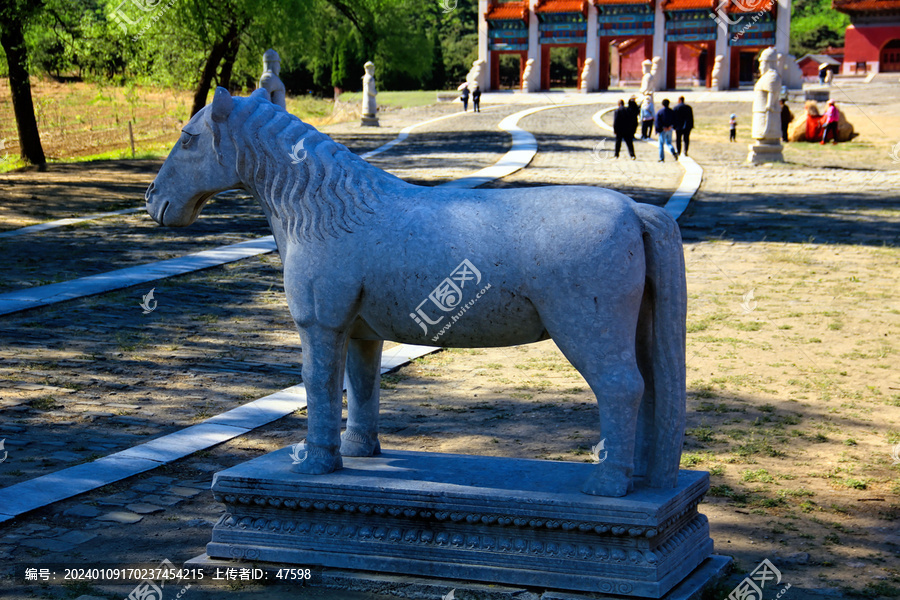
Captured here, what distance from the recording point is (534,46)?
5372cm

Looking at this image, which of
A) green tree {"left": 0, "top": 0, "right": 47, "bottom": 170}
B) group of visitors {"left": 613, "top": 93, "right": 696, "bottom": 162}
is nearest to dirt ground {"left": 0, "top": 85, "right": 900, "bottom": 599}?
green tree {"left": 0, "top": 0, "right": 47, "bottom": 170}

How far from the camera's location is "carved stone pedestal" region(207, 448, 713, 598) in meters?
3.99

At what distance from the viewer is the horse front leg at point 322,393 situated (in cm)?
445

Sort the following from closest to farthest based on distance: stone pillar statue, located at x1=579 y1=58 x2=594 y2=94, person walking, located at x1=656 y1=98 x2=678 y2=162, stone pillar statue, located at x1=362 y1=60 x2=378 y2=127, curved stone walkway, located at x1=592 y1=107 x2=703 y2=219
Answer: curved stone walkway, located at x1=592 y1=107 x2=703 y2=219
person walking, located at x1=656 y1=98 x2=678 y2=162
stone pillar statue, located at x1=362 y1=60 x2=378 y2=127
stone pillar statue, located at x1=579 y1=58 x2=594 y2=94

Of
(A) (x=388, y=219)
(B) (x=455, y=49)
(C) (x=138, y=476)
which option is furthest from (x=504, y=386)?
(B) (x=455, y=49)

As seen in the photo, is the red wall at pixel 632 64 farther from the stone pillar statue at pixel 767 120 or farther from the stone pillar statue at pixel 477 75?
the stone pillar statue at pixel 767 120

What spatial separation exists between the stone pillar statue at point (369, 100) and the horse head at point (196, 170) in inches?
1303

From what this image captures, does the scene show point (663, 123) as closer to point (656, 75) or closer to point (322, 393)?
point (322, 393)

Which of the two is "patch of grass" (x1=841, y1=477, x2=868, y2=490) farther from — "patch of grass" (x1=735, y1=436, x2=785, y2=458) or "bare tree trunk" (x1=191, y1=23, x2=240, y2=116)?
"bare tree trunk" (x1=191, y1=23, x2=240, y2=116)

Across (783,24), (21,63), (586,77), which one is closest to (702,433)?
(21,63)

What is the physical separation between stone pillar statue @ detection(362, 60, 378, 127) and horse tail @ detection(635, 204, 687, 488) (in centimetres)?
3389

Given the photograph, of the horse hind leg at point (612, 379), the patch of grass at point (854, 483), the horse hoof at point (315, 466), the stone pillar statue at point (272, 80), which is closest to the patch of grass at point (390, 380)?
the horse hoof at point (315, 466)

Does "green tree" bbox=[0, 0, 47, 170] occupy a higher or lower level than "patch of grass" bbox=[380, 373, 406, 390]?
higher

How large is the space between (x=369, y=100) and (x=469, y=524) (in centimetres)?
3494
